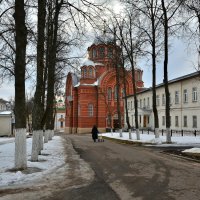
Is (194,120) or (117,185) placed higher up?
(194,120)

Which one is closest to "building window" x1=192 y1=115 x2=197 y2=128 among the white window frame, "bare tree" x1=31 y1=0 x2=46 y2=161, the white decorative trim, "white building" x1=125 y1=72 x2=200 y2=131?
"white building" x1=125 y1=72 x2=200 y2=131

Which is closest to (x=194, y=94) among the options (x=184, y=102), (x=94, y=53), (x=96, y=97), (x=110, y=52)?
(x=184, y=102)

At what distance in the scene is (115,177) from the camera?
10000 mm

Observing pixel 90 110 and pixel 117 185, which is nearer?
pixel 117 185

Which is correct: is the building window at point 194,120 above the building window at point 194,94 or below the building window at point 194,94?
below

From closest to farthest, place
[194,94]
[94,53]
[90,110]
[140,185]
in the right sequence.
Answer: [140,185]
[194,94]
[90,110]
[94,53]

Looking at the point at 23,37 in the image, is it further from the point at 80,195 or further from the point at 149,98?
the point at 149,98

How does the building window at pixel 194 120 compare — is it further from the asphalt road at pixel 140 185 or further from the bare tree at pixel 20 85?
the bare tree at pixel 20 85

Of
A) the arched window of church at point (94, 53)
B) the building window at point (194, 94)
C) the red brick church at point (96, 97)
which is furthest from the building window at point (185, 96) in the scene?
the arched window of church at point (94, 53)

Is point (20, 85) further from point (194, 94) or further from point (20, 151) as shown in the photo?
point (194, 94)

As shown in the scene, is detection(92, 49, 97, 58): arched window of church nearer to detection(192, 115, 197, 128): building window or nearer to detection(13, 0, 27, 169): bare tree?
detection(192, 115, 197, 128): building window

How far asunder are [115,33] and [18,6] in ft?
66.5

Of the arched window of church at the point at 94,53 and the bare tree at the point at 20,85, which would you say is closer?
the bare tree at the point at 20,85

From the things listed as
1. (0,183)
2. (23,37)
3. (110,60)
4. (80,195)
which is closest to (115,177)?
(80,195)
